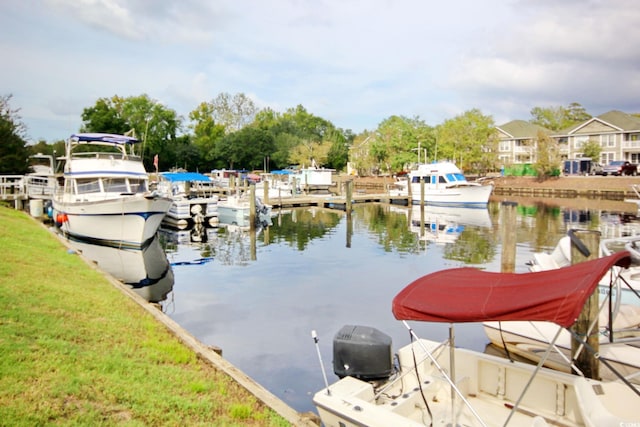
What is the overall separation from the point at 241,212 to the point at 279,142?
54944mm

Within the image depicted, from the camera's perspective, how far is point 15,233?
16.4m

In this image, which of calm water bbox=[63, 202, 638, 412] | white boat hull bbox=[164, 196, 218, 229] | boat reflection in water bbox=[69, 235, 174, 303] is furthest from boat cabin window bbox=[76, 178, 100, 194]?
white boat hull bbox=[164, 196, 218, 229]

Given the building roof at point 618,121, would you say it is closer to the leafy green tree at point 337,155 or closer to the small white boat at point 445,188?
the small white boat at point 445,188

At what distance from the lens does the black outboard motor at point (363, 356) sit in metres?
7.69

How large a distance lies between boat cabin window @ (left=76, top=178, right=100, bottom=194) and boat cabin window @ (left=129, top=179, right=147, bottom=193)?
5.05 ft

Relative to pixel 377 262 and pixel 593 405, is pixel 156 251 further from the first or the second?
pixel 593 405

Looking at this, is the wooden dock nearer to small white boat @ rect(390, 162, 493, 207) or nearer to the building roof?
small white boat @ rect(390, 162, 493, 207)

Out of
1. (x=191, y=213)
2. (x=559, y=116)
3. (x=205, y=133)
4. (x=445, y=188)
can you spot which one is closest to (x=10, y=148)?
(x=191, y=213)

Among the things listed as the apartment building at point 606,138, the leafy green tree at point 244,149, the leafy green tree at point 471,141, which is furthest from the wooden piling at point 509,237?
the leafy green tree at point 244,149

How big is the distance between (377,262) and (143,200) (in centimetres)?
1045

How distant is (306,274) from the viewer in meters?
18.7

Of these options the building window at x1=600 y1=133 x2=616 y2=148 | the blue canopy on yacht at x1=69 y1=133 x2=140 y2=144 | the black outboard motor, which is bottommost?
the black outboard motor

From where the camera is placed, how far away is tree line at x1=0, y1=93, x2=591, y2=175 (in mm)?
75500

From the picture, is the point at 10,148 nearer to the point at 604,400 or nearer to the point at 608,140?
the point at 604,400
